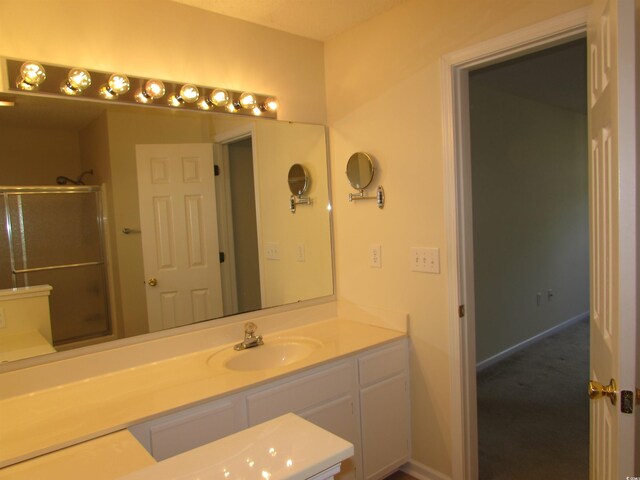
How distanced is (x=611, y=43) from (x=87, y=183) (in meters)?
1.77

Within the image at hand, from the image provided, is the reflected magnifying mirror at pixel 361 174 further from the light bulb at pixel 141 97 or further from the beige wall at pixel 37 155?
the beige wall at pixel 37 155

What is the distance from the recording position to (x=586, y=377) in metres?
3.49

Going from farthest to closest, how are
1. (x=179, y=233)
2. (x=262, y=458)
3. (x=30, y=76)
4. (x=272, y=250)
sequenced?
(x=272, y=250) < (x=179, y=233) < (x=30, y=76) < (x=262, y=458)

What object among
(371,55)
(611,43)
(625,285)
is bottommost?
(625,285)

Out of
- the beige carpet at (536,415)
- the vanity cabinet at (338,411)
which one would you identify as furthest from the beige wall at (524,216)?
the vanity cabinet at (338,411)

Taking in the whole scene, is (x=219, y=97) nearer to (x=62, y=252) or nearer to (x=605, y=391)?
(x=62, y=252)

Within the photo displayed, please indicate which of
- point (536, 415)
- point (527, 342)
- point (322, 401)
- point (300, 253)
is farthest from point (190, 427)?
point (527, 342)

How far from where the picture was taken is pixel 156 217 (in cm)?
200

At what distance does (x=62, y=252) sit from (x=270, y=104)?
3.92 feet

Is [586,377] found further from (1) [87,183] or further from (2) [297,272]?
(1) [87,183]

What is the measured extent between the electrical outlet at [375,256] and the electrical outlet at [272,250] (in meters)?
0.50

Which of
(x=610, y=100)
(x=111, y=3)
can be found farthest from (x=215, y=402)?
(x=111, y=3)

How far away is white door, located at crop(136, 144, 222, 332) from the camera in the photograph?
198 centimetres

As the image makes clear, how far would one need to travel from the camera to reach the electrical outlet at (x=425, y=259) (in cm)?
211
